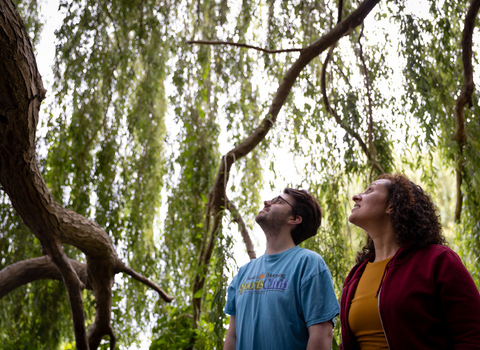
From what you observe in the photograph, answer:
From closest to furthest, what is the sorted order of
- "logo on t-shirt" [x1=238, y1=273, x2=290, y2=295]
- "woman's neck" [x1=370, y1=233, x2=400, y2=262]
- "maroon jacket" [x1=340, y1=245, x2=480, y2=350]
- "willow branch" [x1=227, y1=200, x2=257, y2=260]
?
"maroon jacket" [x1=340, y1=245, x2=480, y2=350] < "woman's neck" [x1=370, y1=233, x2=400, y2=262] < "logo on t-shirt" [x1=238, y1=273, x2=290, y2=295] < "willow branch" [x1=227, y1=200, x2=257, y2=260]

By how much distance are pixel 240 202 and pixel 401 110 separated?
1.35m

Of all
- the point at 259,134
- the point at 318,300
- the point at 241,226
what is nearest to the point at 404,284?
the point at 318,300

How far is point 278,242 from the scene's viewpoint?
1.74 meters

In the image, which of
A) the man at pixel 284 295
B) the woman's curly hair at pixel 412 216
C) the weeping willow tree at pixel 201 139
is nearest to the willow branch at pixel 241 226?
the weeping willow tree at pixel 201 139

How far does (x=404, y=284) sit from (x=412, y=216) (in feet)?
0.78

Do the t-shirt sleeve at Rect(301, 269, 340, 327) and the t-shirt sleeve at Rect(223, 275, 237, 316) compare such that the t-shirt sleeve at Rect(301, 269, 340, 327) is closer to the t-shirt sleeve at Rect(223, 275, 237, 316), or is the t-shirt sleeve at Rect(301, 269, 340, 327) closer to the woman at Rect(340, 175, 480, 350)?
the woman at Rect(340, 175, 480, 350)

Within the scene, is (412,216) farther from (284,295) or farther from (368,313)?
(284,295)

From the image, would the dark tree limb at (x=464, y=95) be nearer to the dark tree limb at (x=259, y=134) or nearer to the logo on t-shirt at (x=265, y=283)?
the dark tree limb at (x=259, y=134)

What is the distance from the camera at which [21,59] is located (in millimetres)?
1688

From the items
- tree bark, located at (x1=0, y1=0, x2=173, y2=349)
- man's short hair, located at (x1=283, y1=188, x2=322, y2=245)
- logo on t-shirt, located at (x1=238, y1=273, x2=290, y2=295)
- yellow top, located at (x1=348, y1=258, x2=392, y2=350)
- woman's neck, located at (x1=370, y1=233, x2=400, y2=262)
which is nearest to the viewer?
yellow top, located at (x1=348, y1=258, x2=392, y2=350)

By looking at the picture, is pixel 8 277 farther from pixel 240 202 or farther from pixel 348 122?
pixel 348 122

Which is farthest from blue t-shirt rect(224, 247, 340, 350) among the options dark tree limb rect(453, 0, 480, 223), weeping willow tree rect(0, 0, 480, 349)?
dark tree limb rect(453, 0, 480, 223)

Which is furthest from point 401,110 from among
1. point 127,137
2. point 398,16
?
point 127,137

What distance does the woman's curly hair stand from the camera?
1.25 m
